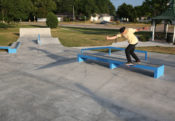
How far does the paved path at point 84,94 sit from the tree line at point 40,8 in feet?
81.4

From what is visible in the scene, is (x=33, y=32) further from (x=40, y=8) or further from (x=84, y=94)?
(x=40, y=8)

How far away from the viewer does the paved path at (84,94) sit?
14.0ft

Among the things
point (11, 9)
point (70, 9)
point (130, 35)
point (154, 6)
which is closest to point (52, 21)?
point (11, 9)

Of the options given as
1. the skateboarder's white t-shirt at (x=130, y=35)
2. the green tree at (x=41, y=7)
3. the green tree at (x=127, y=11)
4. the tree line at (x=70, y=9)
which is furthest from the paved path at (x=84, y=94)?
the green tree at (x=127, y=11)

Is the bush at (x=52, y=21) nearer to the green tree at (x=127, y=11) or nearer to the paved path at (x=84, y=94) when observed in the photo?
the paved path at (x=84, y=94)

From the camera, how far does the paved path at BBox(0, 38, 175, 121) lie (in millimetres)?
4273

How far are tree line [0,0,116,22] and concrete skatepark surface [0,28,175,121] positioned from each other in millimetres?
24769

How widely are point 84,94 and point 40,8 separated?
75698mm

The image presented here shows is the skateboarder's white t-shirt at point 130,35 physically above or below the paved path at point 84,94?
above

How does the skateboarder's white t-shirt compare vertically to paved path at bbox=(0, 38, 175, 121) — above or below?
above

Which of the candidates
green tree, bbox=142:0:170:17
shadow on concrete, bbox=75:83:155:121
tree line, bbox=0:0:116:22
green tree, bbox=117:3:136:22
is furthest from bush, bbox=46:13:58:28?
green tree, bbox=117:3:136:22

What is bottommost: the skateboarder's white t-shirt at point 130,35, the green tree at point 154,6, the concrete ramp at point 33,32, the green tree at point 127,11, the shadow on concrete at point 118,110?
the shadow on concrete at point 118,110

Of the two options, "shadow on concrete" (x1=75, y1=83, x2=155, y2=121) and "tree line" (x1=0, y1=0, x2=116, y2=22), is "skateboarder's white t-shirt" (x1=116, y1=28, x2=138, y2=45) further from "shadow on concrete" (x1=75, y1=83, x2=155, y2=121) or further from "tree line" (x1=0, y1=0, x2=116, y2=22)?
"tree line" (x1=0, y1=0, x2=116, y2=22)

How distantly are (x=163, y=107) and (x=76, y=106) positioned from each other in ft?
7.40
